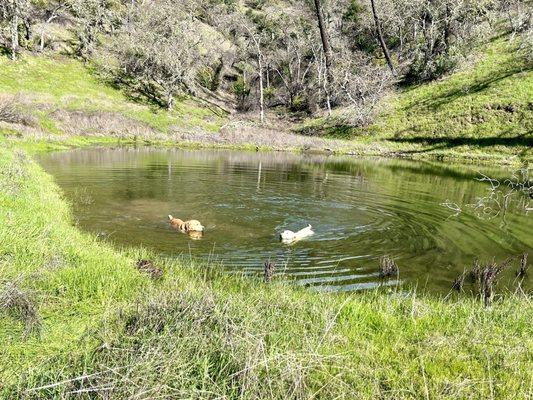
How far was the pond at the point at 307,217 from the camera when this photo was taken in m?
11.4

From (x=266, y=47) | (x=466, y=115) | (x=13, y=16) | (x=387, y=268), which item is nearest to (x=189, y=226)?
(x=387, y=268)

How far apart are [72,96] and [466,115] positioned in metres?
44.9

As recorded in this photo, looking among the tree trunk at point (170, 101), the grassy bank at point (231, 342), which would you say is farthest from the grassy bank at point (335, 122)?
the grassy bank at point (231, 342)

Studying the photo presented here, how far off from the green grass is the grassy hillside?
56.7 feet

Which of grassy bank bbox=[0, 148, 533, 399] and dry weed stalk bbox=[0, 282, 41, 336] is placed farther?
dry weed stalk bbox=[0, 282, 41, 336]

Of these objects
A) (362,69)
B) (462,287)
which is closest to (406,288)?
(462,287)

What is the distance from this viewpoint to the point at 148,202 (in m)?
17.9

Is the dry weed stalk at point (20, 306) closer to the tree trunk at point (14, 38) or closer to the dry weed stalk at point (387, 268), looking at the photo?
the dry weed stalk at point (387, 268)

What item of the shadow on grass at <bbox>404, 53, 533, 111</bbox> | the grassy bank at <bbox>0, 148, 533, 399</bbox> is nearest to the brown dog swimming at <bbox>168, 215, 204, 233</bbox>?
the grassy bank at <bbox>0, 148, 533, 399</bbox>

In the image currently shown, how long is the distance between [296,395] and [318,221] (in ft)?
38.8

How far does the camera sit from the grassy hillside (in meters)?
43.8

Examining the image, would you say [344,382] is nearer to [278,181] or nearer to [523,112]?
[278,181]

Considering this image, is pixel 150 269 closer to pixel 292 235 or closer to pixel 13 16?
pixel 292 235

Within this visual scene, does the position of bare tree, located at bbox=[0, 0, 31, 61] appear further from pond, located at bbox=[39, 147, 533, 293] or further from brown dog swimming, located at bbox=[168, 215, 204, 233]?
brown dog swimming, located at bbox=[168, 215, 204, 233]
